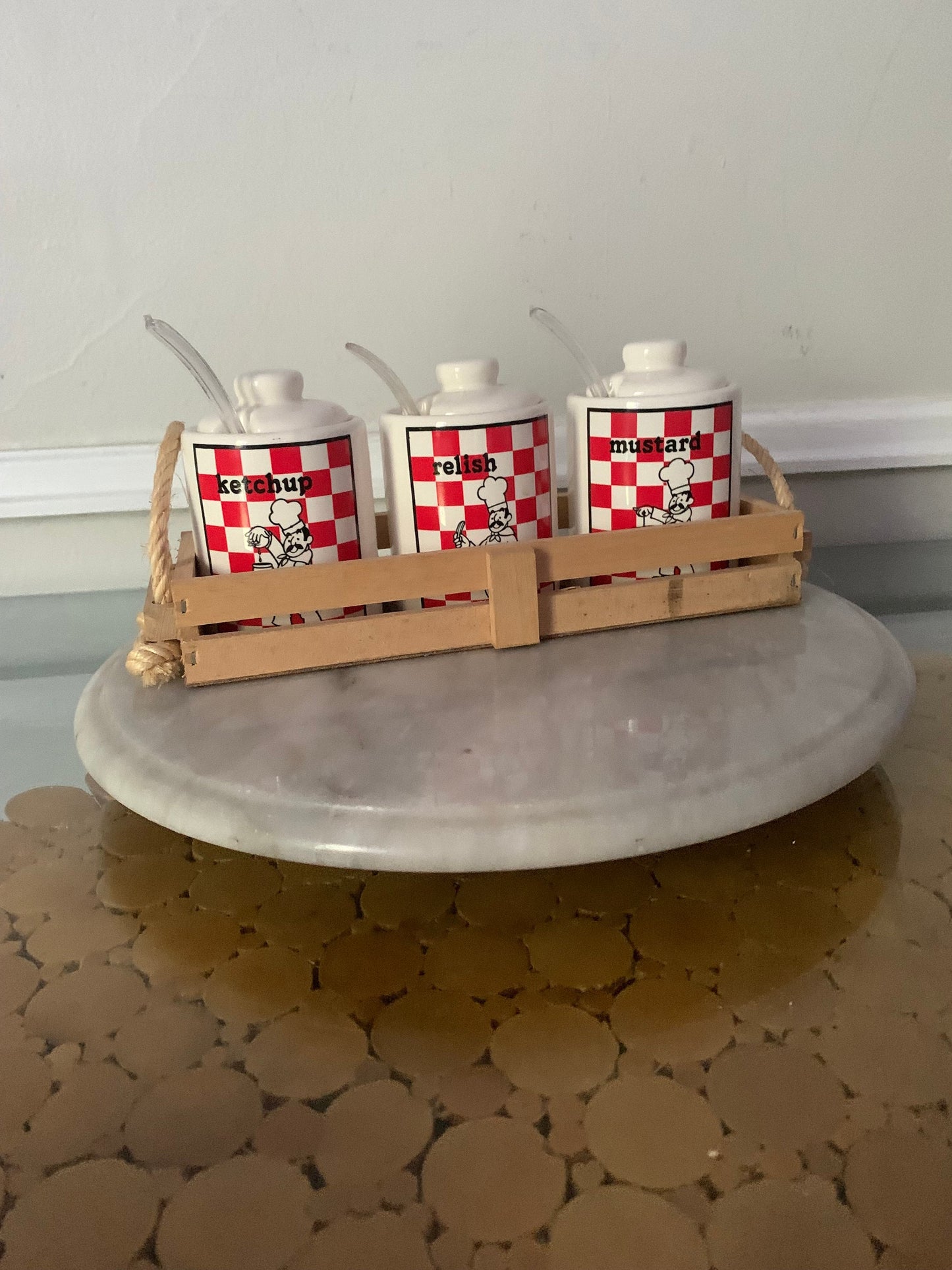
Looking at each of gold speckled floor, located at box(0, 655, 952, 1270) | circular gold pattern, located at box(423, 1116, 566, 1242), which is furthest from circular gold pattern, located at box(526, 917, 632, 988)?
circular gold pattern, located at box(423, 1116, 566, 1242)

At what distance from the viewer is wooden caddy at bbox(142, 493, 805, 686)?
2.32ft

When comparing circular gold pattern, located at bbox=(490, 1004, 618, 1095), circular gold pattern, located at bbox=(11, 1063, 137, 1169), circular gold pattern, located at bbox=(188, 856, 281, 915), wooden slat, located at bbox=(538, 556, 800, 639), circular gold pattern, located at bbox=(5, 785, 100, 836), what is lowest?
circular gold pattern, located at bbox=(5, 785, 100, 836)

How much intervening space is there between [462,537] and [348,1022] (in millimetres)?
396

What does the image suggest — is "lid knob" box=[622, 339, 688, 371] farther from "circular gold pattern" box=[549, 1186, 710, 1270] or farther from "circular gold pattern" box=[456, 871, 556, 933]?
"circular gold pattern" box=[549, 1186, 710, 1270]

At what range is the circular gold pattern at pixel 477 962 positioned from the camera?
0.55 meters

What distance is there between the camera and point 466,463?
2.46 feet

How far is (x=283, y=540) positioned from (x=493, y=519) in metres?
0.17

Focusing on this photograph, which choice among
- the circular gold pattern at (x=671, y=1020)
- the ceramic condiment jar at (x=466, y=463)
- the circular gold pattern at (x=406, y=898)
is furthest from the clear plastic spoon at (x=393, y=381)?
the circular gold pattern at (x=671, y=1020)

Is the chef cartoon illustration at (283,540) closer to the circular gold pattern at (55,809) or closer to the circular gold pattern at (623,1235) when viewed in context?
the circular gold pattern at (55,809)

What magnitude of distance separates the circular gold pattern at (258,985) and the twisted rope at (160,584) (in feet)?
0.78

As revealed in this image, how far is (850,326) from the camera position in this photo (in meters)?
1.23

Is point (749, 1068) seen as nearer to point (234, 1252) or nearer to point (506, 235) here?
point (234, 1252)

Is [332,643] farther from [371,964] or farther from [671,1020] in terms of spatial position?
[671,1020]

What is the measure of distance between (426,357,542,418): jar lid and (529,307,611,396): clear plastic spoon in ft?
0.20
